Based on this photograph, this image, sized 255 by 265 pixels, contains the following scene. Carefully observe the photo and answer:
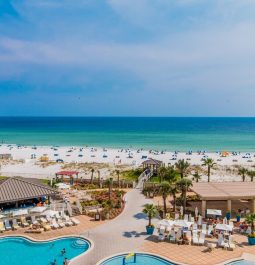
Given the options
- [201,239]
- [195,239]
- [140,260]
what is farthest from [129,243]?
[201,239]

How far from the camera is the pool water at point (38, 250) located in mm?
17453

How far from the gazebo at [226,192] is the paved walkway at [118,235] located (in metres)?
4.82

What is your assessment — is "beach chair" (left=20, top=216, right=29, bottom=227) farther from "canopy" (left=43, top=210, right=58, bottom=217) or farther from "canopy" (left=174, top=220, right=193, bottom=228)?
"canopy" (left=174, top=220, right=193, bottom=228)

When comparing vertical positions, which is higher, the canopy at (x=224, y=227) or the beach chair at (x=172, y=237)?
the canopy at (x=224, y=227)

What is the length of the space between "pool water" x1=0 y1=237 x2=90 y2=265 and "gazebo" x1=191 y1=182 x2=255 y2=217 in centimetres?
995

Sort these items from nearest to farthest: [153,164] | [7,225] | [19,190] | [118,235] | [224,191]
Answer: [118,235] → [7,225] → [19,190] → [224,191] → [153,164]

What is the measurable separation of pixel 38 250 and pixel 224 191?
14.7 meters

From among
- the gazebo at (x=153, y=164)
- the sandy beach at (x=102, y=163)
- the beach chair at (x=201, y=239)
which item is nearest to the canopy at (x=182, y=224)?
the beach chair at (x=201, y=239)

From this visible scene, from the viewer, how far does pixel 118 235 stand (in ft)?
67.9

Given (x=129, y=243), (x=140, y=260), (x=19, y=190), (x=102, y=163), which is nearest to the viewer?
(x=140, y=260)

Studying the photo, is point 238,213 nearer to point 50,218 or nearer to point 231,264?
point 231,264

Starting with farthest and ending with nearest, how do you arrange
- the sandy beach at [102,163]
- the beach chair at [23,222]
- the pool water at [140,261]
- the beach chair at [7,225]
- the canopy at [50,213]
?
the sandy beach at [102,163] → the canopy at [50,213] → the beach chair at [23,222] → the beach chair at [7,225] → the pool water at [140,261]

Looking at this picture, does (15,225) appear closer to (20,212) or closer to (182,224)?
(20,212)

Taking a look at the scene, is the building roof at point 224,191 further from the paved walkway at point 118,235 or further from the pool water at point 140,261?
the pool water at point 140,261
